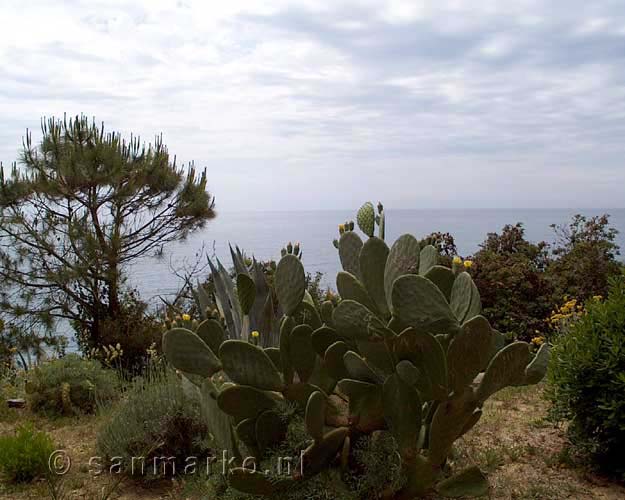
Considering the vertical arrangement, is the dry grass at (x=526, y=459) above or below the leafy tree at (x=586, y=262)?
below

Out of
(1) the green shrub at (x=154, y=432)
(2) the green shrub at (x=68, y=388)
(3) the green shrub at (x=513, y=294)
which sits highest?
(3) the green shrub at (x=513, y=294)

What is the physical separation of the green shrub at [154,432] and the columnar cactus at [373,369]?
0.97m

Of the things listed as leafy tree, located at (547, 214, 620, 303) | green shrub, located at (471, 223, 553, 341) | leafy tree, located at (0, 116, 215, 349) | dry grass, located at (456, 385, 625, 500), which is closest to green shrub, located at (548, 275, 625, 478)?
dry grass, located at (456, 385, 625, 500)

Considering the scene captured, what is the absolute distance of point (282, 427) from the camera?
2.72 metres

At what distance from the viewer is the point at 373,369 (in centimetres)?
261

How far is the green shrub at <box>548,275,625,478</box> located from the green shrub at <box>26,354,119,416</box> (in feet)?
11.4

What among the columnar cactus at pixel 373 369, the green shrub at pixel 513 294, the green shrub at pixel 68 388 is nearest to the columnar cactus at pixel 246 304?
the columnar cactus at pixel 373 369

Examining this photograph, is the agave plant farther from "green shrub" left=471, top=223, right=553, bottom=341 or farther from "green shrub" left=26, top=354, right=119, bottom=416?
"green shrub" left=471, top=223, right=553, bottom=341

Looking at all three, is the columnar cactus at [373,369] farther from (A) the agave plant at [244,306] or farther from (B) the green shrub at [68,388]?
(B) the green shrub at [68,388]

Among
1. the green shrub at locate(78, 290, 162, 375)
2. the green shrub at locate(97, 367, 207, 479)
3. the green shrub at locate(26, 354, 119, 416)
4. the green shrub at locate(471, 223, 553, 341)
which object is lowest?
the green shrub at locate(78, 290, 162, 375)

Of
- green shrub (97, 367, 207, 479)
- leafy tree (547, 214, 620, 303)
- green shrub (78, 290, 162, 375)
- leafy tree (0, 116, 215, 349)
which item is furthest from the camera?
leafy tree (0, 116, 215, 349)

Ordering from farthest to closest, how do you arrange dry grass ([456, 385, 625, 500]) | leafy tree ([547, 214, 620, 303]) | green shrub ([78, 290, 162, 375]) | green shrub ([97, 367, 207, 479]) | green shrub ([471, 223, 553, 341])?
green shrub ([78, 290, 162, 375]) → leafy tree ([547, 214, 620, 303]) → green shrub ([471, 223, 553, 341]) → green shrub ([97, 367, 207, 479]) → dry grass ([456, 385, 625, 500])

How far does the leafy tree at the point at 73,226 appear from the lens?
37.6 feet

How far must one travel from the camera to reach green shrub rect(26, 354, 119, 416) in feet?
16.7
